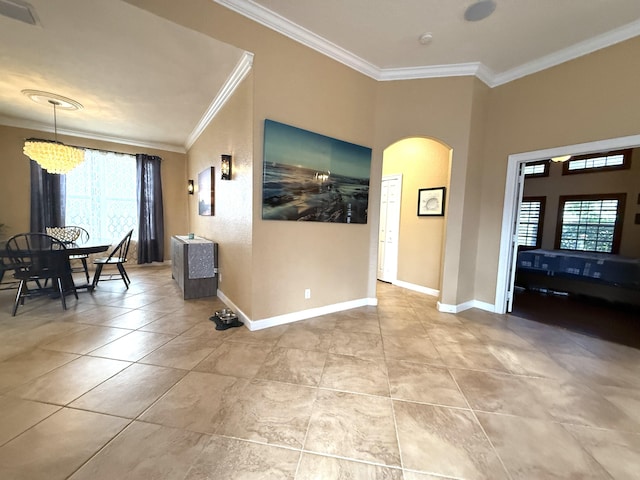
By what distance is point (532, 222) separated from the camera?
19.9ft

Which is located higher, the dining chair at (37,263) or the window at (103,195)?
the window at (103,195)

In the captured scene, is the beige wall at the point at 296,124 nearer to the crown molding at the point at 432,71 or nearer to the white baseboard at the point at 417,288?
the crown molding at the point at 432,71

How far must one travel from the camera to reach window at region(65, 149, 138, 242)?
517 centimetres

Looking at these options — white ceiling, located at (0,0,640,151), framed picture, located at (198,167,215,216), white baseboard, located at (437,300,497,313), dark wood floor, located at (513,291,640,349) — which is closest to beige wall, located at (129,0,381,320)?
white ceiling, located at (0,0,640,151)

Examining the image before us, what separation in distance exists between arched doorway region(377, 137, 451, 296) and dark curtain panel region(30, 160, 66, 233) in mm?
6308

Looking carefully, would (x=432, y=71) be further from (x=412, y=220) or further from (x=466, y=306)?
(x=466, y=306)

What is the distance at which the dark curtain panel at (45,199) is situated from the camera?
4.71 metres

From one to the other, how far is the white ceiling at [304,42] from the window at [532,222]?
4.02 m

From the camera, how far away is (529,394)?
183cm

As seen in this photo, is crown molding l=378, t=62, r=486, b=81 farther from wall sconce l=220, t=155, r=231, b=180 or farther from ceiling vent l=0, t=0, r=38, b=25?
ceiling vent l=0, t=0, r=38, b=25

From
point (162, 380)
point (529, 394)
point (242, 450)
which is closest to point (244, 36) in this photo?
point (162, 380)

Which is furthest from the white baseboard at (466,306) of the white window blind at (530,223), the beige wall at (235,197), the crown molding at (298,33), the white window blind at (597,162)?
the white window blind at (597,162)

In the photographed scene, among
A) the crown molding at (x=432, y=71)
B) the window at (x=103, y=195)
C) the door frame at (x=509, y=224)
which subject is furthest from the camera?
the window at (x=103, y=195)

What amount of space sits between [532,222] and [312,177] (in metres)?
6.17
